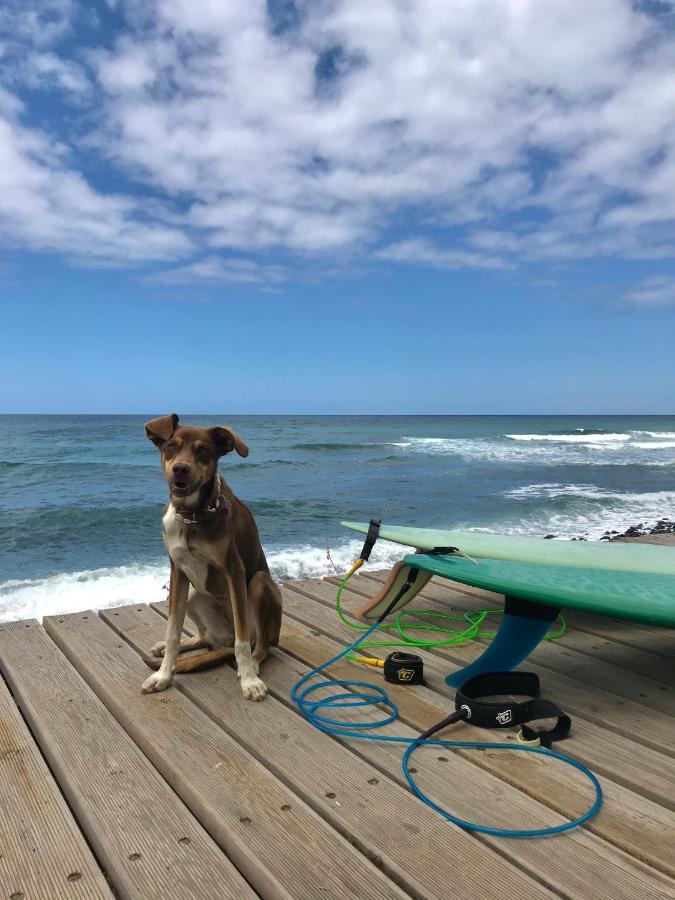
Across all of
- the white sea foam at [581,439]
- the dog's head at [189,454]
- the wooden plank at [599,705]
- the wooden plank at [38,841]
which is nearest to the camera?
the wooden plank at [38,841]

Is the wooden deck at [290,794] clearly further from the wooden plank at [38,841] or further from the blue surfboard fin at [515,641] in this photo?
the blue surfboard fin at [515,641]

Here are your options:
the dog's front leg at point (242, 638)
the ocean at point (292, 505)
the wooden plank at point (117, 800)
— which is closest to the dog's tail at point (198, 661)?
the dog's front leg at point (242, 638)

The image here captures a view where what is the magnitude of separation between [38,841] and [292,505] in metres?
12.2

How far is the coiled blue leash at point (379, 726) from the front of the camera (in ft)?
6.33

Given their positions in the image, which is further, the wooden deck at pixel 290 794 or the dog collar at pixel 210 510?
the dog collar at pixel 210 510

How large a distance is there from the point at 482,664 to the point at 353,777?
3.30 feet

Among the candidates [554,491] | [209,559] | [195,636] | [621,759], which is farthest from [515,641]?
[554,491]

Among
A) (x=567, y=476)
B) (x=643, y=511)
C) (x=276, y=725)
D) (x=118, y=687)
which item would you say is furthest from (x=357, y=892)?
(x=567, y=476)

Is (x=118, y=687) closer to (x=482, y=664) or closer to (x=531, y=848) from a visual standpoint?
(x=482, y=664)

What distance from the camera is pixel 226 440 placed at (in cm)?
296

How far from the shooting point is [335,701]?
2.83 meters

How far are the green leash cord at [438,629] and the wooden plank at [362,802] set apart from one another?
816 mm

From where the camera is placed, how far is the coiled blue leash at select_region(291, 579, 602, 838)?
6.33 ft

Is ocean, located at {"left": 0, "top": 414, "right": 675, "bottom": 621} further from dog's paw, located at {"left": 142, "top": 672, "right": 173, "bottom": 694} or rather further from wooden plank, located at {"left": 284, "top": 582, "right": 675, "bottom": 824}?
wooden plank, located at {"left": 284, "top": 582, "right": 675, "bottom": 824}
